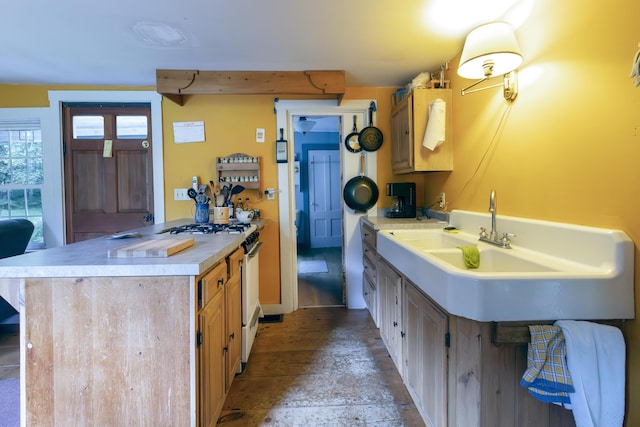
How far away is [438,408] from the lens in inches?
45.8

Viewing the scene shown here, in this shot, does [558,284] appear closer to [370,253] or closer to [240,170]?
[370,253]

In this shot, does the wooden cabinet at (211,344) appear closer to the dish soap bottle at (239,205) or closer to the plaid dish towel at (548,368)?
the plaid dish towel at (548,368)

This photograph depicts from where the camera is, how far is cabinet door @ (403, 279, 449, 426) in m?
1.12

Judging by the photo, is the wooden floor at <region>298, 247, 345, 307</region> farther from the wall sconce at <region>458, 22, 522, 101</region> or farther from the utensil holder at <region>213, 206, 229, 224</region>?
the wall sconce at <region>458, 22, 522, 101</region>

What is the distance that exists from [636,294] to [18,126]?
4.35 m

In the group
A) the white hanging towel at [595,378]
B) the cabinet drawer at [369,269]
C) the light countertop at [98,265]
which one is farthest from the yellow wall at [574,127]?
the light countertop at [98,265]

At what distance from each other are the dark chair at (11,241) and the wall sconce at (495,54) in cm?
331

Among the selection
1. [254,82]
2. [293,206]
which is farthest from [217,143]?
[293,206]

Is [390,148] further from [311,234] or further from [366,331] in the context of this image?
[311,234]

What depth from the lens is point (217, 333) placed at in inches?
53.8

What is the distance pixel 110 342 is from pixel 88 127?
2.55m

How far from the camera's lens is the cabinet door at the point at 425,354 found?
112 cm

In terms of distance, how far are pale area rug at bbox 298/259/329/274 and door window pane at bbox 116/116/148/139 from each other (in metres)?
2.65

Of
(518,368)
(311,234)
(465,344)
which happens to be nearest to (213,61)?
(465,344)
